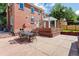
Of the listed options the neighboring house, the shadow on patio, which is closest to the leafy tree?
the neighboring house

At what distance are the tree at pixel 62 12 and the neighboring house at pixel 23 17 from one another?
1.13ft

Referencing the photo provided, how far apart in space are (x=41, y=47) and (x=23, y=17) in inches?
34.8

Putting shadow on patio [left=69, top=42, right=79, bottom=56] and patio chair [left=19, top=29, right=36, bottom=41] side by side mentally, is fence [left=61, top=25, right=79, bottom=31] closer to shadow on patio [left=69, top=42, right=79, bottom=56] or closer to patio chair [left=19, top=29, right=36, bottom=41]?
shadow on patio [left=69, top=42, right=79, bottom=56]

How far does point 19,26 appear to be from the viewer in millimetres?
5086

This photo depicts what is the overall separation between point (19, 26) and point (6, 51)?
74 cm

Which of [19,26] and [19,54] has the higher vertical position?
[19,26]

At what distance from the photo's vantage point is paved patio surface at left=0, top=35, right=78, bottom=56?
15.5 ft

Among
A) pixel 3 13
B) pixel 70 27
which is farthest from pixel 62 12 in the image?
pixel 3 13

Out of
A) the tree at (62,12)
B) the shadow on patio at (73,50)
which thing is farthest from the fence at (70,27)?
the shadow on patio at (73,50)

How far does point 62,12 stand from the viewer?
4.91m

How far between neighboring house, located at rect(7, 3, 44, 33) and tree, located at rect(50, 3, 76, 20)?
1.13ft

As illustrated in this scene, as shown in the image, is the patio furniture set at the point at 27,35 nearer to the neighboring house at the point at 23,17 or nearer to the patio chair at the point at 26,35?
the patio chair at the point at 26,35

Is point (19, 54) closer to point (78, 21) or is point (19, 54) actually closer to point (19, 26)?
point (19, 26)

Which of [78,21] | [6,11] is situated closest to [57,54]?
[78,21]
